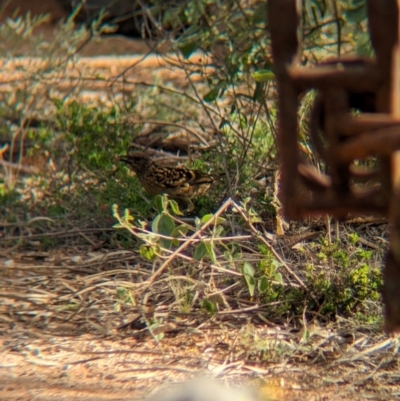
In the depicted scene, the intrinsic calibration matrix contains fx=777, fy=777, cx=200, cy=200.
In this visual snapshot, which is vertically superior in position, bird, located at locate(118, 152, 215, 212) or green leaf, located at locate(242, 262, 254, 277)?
bird, located at locate(118, 152, 215, 212)

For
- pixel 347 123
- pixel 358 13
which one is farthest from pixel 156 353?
pixel 347 123

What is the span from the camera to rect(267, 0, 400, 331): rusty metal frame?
6.13 feet

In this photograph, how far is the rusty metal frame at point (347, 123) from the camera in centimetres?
187

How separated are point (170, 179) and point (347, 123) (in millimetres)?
4458

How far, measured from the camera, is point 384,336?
12.7ft

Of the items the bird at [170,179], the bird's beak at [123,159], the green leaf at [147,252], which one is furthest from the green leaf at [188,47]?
the green leaf at [147,252]

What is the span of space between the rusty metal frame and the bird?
374 centimetres

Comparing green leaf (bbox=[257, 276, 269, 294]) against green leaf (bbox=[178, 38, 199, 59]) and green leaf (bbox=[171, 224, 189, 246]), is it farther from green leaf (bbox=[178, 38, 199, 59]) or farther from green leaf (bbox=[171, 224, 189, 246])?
green leaf (bbox=[178, 38, 199, 59])

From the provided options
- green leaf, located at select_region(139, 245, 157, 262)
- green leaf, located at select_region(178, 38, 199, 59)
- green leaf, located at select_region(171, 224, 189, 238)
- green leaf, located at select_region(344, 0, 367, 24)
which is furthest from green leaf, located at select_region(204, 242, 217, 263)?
green leaf, located at select_region(178, 38, 199, 59)

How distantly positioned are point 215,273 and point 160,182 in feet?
6.74

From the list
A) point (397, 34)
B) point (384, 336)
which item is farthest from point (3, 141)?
point (397, 34)

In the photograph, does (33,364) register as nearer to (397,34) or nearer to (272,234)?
(272,234)

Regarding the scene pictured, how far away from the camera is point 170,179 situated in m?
6.30

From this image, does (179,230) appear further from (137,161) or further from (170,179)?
(137,161)
